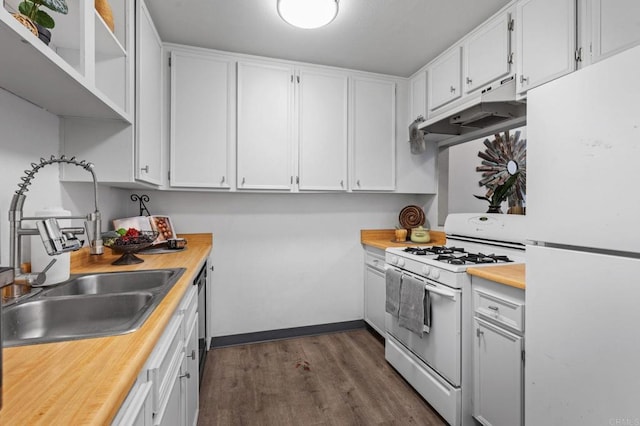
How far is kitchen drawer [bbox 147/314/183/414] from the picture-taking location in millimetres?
871

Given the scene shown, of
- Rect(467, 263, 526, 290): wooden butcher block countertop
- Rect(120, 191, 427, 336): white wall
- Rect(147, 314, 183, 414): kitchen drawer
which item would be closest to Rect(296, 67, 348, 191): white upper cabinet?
Rect(120, 191, 427, 336): white wall

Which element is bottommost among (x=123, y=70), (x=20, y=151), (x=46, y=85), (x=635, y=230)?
(x=635, y=230)

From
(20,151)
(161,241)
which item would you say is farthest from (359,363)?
(20,151)

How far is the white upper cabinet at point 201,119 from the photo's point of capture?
7.55ft

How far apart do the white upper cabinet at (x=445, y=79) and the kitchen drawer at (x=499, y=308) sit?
145 cm

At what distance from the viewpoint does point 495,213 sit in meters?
2.25

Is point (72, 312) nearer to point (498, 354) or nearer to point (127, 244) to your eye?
point (127, 244)

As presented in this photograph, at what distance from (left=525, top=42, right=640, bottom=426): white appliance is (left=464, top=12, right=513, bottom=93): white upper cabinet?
852mm

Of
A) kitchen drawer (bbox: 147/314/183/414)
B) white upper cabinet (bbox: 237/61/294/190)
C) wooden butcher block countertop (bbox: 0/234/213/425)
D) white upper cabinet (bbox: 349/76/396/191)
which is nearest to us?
wooden butcher block countertop (bbox: 0/234/213/425)

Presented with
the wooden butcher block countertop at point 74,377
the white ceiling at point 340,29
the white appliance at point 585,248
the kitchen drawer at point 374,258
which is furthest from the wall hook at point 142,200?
the white appliance at point 585,248

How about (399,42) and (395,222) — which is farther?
(395,222)

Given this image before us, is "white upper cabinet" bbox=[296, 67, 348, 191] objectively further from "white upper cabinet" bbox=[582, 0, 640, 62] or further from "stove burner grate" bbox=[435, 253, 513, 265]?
"white upper cabinet" bbox=[582, 0, 640, 62]

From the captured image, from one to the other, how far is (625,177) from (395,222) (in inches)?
89.1

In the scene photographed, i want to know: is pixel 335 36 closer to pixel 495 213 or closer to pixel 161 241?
pixel 495 213
